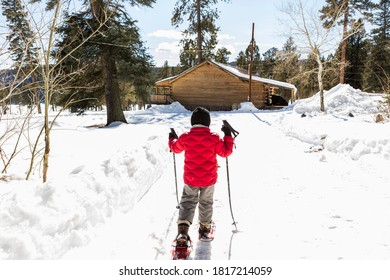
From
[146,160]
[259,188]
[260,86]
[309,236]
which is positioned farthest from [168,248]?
[260,86]

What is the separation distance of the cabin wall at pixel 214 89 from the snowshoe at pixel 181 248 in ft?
92.5

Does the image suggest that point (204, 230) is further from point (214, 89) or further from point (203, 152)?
point (214, 89)

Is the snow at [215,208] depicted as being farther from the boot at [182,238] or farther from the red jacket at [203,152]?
the red jacket at [203,152]

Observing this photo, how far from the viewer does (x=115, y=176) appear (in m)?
4.54

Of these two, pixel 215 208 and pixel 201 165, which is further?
pixel 215 208

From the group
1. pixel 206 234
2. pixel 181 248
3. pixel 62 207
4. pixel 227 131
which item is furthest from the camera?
pixel 227 131

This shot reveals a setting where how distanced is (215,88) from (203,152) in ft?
96.9

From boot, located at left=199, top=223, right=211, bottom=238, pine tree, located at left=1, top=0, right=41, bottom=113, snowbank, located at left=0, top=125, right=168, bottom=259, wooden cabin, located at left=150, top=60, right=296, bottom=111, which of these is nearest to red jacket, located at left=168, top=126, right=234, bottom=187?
boot, located at left=199, top=223, right=211, bottom=238

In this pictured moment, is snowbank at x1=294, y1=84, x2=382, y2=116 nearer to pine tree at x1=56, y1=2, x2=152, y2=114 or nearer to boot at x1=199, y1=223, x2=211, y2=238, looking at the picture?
pine tree at x1=56, y1=2, x2=152, y2=114

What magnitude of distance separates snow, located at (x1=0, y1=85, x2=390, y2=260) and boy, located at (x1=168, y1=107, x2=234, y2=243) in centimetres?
37

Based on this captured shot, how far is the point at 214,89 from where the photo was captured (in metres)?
32.3

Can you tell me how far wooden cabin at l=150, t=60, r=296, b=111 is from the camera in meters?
31.2

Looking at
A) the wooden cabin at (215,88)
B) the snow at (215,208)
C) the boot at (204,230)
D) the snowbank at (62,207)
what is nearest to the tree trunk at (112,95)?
the snow at (215,208)

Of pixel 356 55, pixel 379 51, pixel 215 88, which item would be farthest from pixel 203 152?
pixel 356 55
